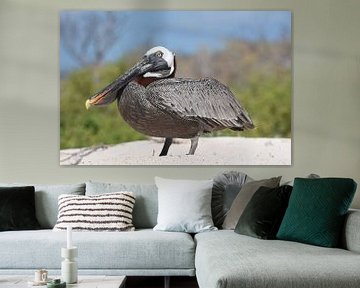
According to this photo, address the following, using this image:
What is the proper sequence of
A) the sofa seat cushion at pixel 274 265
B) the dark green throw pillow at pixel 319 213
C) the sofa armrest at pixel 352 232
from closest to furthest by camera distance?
the sofa seat cushion at pixel 274 265, the sofa armrest at pixel 352 232, the dark green throw pillow at pixel 319 213

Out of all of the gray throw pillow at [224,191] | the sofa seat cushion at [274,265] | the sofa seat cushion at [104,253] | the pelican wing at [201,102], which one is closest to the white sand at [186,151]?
the pelican wing at [201,102]

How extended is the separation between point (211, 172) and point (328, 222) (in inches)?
67.1

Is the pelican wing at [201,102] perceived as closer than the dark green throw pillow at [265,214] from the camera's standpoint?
No

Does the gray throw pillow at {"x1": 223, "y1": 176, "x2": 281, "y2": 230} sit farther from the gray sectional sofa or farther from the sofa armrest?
the sofa armrest

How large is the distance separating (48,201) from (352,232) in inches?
94.4

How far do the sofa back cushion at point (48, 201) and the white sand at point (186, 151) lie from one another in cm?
43

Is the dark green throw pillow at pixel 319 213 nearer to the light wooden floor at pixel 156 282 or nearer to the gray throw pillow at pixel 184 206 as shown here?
the gray throw pillow at pixel 184 206

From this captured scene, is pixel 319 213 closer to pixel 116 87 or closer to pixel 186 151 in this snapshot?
pixel 186 151

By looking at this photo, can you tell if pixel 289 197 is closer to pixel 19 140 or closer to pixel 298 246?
pixel 298 246

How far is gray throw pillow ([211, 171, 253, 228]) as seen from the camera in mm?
5238

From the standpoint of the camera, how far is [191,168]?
5719 mm

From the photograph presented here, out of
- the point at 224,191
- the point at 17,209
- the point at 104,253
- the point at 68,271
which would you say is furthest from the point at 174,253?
the point at 17,209

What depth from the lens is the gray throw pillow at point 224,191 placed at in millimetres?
A: 5238

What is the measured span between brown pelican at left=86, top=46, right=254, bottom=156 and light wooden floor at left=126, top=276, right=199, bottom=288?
3.49 ft
